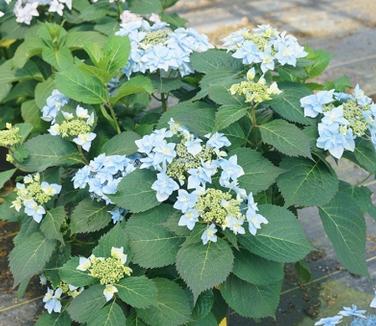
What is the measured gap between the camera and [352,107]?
2021mm

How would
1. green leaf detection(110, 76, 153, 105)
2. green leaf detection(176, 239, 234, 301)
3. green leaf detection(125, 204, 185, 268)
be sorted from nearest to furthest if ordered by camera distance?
green leaf detection(176, 239, 234, 301) → green leaf detection(125, 204, 185, 268) → green leaf detection(110, 76, 153, 105)

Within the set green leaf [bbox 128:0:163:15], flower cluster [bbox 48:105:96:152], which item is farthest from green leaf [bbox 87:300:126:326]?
green leaf [bbox 128:0:163:15]

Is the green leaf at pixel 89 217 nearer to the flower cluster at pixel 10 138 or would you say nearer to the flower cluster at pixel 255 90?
the flower cluster at pixel 10 138

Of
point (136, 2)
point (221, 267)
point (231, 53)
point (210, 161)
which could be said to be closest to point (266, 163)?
point (210, 161)

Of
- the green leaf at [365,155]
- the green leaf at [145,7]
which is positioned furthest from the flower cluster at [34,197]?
the green leaf at [145,7]

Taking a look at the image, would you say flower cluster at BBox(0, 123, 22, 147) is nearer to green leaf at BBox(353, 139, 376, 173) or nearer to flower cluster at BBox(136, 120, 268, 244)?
flower cluster at BBox(136, 120, 268, 244)

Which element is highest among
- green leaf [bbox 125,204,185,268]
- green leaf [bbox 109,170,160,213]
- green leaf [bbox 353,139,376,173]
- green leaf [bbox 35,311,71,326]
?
green leaf [bbox 353,139,376,173]

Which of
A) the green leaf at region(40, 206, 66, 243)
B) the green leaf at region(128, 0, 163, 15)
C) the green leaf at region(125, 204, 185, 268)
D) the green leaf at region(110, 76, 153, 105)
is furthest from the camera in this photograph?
the green leaf at region(128, 0, 163, 15)

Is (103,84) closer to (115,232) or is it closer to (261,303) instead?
(115,232)

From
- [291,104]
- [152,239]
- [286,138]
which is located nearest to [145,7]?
[291,104]

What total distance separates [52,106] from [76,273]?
0.63 metres

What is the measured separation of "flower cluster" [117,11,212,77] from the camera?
229 centimetres

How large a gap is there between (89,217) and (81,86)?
1.23ft

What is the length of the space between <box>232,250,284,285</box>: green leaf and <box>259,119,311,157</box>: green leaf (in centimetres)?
26
